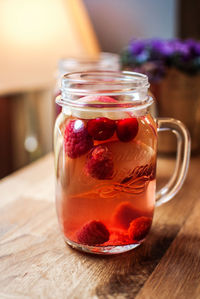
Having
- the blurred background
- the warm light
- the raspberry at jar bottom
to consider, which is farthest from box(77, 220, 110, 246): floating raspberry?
the warm light

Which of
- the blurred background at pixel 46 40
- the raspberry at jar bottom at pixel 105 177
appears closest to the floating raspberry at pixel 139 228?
the raspberry at jar bottom at pixel 105 177

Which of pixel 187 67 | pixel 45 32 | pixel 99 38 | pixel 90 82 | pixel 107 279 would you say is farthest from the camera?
pixel 99 38

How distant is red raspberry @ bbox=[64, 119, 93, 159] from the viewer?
1.91 feet

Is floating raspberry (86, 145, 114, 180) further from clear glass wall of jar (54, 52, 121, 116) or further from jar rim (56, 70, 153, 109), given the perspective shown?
clear glass wall of jar (54, 52, 121, 116)

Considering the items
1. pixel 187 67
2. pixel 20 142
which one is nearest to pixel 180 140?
pixel 187 67

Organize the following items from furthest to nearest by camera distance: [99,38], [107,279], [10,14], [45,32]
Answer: [99,38] < [45,32] < [10,14] < [107,279]

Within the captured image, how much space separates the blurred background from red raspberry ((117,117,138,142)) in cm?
56

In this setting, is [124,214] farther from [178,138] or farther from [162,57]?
[162,57]

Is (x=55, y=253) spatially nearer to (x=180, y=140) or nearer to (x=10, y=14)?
A: (x=180, y=140)

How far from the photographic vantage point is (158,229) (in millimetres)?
720

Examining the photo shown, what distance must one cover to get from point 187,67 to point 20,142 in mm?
794

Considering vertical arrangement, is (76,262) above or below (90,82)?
below

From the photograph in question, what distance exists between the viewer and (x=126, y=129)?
582 millimetres

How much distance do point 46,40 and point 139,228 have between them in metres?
1.03
